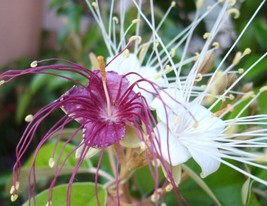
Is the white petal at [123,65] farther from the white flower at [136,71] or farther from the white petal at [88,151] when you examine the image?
the white petal at [88,151]

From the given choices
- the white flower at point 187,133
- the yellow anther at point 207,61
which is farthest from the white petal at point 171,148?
the yellow anther at point 207,61

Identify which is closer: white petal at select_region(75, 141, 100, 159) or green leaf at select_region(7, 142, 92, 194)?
white petal at select_region(75, 141, 100, 159)

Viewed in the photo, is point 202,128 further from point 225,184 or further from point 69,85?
point 69,85

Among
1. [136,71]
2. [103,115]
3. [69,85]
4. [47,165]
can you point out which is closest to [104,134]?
[103,115]

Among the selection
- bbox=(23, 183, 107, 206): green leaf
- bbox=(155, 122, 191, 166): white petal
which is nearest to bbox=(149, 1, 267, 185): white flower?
bbox=(155, 122, 191, 166): white petal

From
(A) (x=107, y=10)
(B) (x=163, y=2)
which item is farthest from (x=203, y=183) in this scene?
(A) (x=107, y=10)

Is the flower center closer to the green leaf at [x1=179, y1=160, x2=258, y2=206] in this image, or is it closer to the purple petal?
the purple petal

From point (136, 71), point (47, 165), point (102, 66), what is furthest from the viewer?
point (47, 165)
